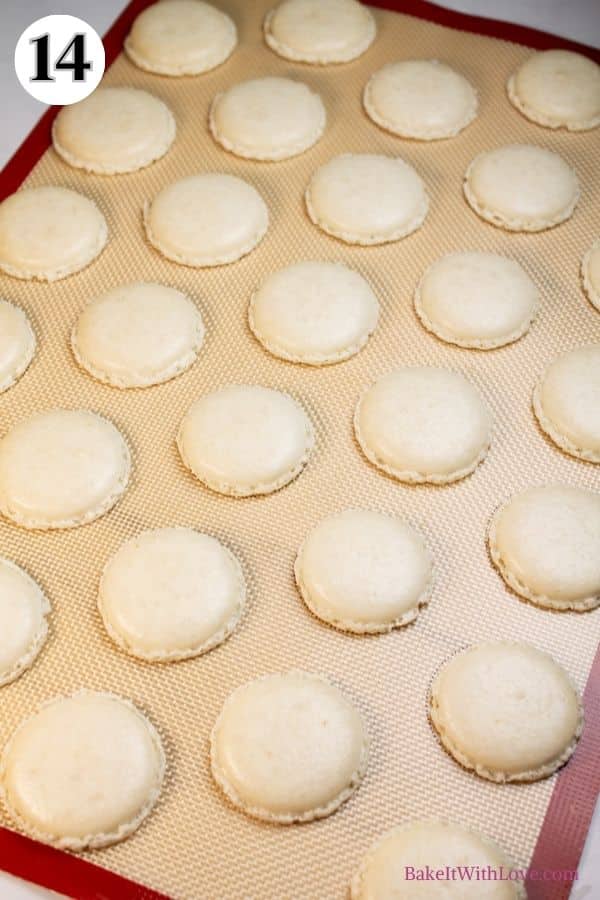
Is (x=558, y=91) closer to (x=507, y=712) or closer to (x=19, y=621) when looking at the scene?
(x=507, y=712)

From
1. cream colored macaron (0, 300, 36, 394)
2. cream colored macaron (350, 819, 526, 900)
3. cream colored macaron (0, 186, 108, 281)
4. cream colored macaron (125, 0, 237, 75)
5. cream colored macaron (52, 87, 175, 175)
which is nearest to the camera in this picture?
cream colored macaron (350, 819, 526, 900)

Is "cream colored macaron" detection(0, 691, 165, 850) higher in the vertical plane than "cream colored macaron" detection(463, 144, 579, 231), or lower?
lower

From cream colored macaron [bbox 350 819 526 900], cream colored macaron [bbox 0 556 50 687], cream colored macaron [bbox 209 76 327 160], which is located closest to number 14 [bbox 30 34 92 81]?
cream colored macaron [bbox 209 76 327 160]

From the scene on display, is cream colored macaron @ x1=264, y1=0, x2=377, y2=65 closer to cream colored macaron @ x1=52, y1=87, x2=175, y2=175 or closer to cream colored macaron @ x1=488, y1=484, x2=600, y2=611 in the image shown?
cream colored macaron @ x1=52, y1=87, x2=175, y2=175

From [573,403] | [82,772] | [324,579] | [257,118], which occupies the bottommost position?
[82,772]

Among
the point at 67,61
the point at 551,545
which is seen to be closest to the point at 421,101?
the point at 67,61

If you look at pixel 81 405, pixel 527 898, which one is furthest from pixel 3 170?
pixel 527 898
